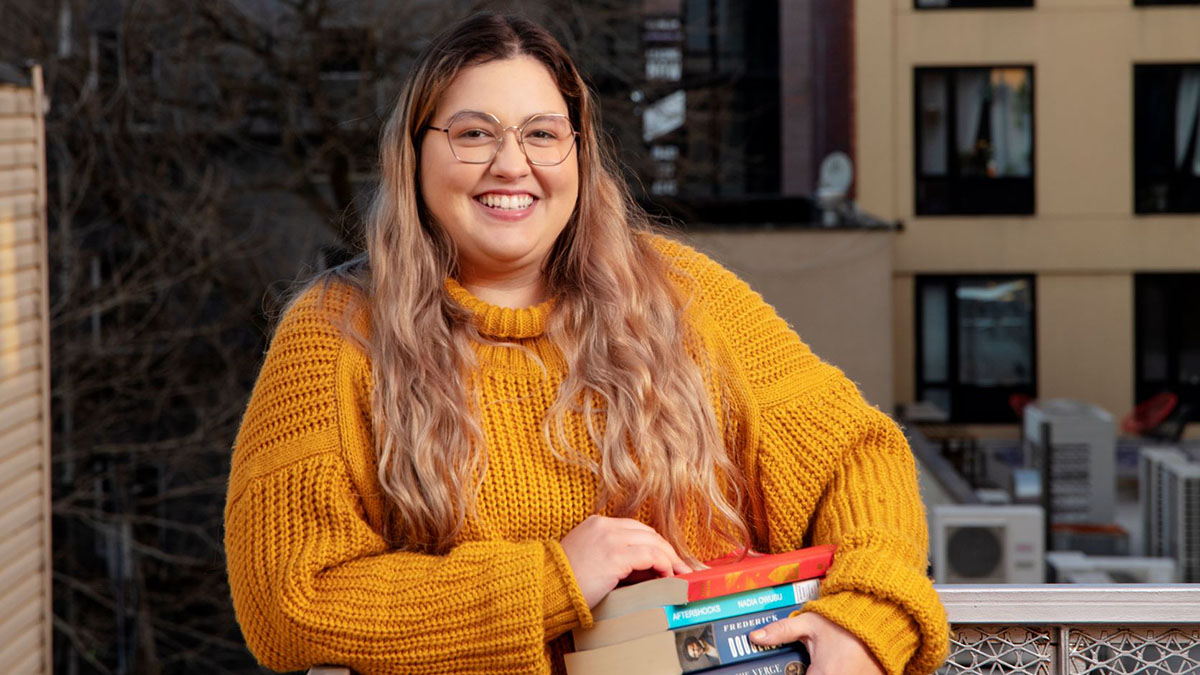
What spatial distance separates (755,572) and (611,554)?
0.20m

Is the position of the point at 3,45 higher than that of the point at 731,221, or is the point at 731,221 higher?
the point at 3,45

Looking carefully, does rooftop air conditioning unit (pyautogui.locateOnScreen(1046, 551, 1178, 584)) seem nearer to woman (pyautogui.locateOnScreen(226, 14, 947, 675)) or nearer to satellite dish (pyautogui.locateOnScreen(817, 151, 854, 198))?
satellite dish (pyautogui.locateOnScreen(817, 151, 854, 198))

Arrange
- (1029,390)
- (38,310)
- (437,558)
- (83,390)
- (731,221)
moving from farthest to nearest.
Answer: (1029,390) → (731,221) → (83,390) → (38,310) → (437,558)

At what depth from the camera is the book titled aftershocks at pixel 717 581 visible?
1.94 metres

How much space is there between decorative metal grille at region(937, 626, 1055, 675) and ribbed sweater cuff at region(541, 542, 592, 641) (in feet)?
2.20

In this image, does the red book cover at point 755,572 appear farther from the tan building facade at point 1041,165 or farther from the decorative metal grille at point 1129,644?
the tan building facade at point 1041,165

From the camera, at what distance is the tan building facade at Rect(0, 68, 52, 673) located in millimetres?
7137

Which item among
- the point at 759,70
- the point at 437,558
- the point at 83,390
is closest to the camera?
the point at 437,558

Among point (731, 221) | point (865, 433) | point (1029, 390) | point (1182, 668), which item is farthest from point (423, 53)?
point (1029, 390)

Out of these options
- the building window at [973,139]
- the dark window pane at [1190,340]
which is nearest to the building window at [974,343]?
the building window at [973,139]

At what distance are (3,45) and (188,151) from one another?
1837 millimetres

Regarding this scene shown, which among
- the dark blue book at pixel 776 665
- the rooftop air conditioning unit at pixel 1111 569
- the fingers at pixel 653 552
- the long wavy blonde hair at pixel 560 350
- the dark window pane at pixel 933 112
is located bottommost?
the rooftop air conditioning unit at pixel 1111 569

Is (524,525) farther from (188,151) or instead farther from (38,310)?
(188,151)

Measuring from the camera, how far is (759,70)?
17391 millimetres
